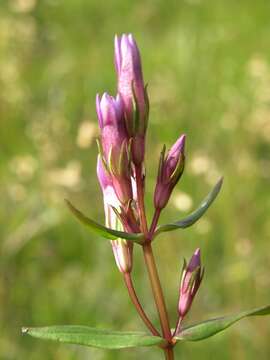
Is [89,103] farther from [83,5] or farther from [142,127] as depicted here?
[142,127]

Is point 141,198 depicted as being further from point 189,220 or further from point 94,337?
point 94,337

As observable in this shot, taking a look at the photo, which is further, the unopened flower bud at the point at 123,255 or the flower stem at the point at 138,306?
the unopened flower bud at the point at 123,255

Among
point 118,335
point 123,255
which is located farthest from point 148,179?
point 118,335

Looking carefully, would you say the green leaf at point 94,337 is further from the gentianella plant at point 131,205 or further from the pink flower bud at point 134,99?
the pink flower bud at point 134,99

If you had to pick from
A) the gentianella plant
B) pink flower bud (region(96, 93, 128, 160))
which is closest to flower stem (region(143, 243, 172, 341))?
the gentianella plant

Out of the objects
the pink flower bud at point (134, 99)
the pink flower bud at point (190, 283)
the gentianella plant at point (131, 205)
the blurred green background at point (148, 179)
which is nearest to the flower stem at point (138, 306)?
the gentianella plant at point (131, 205)

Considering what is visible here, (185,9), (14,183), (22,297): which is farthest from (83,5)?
(22,297)

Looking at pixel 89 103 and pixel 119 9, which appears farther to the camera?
pixel 119 9
